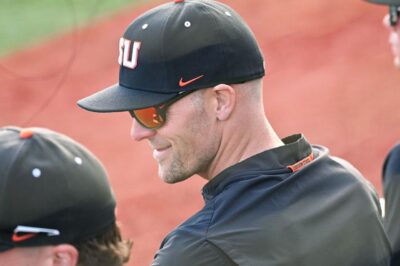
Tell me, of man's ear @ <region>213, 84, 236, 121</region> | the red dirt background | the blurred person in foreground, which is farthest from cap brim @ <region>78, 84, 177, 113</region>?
the red dirt background

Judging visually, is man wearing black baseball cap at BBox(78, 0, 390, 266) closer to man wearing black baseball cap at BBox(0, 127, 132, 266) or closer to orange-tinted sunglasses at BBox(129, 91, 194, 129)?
→ orange-tinted sunglasses at BBox(129, 91, 194, 129)

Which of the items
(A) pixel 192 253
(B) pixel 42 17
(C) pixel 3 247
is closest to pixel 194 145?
(A) pixel 192 253

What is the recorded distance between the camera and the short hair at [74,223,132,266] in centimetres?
269

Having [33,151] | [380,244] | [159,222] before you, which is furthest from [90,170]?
[159,222]

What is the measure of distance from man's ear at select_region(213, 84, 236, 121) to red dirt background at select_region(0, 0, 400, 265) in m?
4.71

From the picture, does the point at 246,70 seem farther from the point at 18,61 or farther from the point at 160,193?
the point at 18,61

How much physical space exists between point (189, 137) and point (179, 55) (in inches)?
9.4

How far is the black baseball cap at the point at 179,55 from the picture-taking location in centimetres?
262

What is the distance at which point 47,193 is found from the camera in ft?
8.57

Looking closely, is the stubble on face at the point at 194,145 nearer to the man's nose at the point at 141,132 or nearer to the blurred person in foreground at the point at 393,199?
the man's nose at the point at 141,132

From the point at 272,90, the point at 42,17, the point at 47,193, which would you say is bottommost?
the point at 272,90

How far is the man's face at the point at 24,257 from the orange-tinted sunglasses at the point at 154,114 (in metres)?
0.47

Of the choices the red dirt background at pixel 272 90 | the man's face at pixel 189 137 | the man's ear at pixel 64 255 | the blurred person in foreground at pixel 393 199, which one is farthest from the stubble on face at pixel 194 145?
the red dirt background at pixel 272 90

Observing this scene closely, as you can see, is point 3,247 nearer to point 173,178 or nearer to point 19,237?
point 19,237
